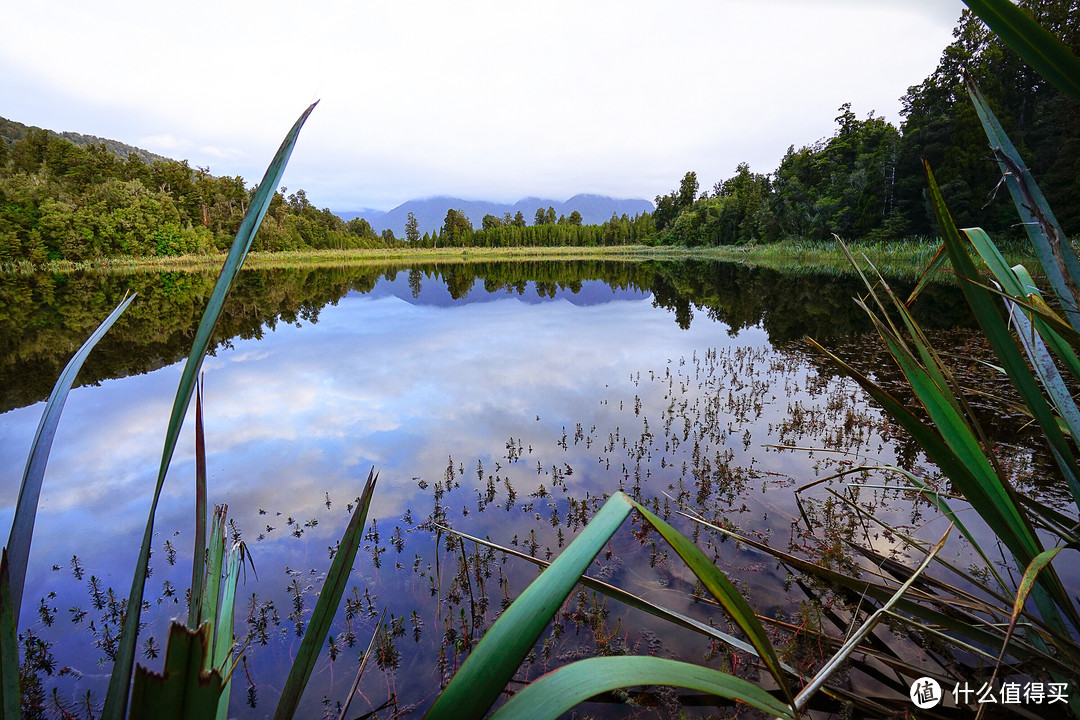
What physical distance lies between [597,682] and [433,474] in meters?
4.37

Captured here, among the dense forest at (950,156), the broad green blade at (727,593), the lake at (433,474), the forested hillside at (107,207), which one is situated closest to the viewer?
the broad green blade at (727,593)

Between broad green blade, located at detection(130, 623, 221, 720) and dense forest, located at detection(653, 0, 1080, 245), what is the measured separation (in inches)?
743

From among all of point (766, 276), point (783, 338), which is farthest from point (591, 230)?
point (783, 338)

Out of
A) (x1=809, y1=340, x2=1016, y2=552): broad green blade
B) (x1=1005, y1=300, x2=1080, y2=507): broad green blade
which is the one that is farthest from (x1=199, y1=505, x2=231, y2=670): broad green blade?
(x1=1005, y1=300, x2=1080, y2=507): broad green blade

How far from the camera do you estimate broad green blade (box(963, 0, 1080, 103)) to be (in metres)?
0.74

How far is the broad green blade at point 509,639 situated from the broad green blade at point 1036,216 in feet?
3.54

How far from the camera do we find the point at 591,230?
278 feet

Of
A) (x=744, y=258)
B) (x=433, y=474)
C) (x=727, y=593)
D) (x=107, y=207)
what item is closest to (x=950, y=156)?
(x=744, y=258)

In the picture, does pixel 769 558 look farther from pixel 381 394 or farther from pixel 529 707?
pixel 381 394

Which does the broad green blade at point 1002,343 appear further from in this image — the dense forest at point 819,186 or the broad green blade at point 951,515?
the dense forest at point 819,186

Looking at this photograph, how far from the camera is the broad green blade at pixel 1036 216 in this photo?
0.99 meters

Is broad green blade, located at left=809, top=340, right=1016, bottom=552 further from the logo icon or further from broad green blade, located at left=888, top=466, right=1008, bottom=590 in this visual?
the logo icon

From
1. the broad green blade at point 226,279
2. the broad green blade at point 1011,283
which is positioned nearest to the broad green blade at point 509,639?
the broad green blade at point 226,279

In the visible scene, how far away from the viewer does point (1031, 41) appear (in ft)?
2.52
